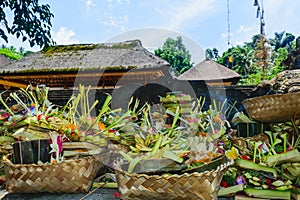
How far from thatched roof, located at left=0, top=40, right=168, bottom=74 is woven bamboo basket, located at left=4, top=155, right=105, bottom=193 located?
9.89 ft

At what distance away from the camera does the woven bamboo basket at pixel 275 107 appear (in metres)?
1.09

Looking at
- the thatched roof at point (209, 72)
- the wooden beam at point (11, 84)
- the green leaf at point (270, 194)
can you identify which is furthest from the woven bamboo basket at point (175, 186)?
the thatched roof at point (209, 72)

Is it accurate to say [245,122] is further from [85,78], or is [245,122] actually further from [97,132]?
[85,78]

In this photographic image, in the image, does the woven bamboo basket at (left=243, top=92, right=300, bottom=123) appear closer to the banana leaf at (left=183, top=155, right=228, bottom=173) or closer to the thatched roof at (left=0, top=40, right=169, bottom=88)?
the banana leaf at (left=183, top=155, right=228, bottom=173)

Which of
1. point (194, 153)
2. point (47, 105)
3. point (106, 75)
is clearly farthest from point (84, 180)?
point (106, 75)

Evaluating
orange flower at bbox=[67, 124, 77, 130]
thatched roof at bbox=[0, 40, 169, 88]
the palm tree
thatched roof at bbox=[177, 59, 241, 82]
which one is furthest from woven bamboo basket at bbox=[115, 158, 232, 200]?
the palm tree

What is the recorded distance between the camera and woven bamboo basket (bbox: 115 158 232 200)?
79 centimetres

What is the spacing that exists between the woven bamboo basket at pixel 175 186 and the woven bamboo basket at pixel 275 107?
0.43 m

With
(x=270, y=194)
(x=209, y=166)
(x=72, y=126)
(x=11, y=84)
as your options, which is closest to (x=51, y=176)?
(x=72, y=126)

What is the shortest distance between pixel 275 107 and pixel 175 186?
55 centimetres

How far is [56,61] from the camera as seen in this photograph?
185 inches

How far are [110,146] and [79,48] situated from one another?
4434 millimetres

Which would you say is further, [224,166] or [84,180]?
[84,180]

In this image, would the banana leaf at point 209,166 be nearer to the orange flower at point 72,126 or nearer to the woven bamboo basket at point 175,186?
the woven bamboo basket at point 175,186
